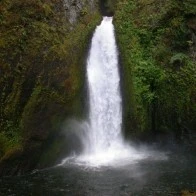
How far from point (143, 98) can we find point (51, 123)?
16.1 feet

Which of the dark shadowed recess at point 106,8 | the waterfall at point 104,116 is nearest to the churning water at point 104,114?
the waterfall at point 104,116

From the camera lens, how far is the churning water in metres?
17.8

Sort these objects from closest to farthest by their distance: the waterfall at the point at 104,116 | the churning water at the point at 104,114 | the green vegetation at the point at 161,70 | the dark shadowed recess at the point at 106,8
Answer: the waterfall at the point at 104,116
the churning water at the point at 104,114
the green vegetation at the point at 161,70
the dark shadowed recess at the point at 106,8

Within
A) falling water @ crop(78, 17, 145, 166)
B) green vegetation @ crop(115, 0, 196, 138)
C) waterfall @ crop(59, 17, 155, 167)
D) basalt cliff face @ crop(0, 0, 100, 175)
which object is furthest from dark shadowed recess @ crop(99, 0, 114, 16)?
basalt cliff face @ crop(0, 0, 100, 175)

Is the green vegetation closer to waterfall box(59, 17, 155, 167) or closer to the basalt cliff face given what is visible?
waterfall box(59, 17, 155, 167)

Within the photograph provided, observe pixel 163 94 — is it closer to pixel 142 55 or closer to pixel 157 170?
pixel 142 55

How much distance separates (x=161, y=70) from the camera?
1923cm

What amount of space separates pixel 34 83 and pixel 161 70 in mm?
6518

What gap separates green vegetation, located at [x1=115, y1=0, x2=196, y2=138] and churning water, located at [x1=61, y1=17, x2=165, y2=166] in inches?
22.0

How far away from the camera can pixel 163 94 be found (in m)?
18.9

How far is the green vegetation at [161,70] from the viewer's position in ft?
61.5

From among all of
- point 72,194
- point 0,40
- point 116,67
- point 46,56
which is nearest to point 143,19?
point 116,67

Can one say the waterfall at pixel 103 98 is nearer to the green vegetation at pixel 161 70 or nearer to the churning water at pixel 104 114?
the churning water at pixel 104 114

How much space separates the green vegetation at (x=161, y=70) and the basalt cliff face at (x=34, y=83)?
272 cm
